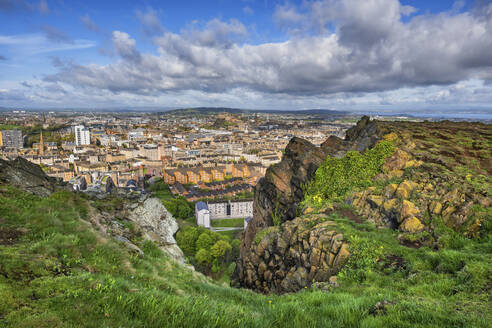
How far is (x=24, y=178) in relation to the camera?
13.4 metres

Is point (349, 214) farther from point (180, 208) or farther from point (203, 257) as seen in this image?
point (180, 208)

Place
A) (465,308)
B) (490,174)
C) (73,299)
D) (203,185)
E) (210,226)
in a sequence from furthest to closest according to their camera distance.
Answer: (203,185) < (210,226) < (490,174) < (465,308) < (73,299)

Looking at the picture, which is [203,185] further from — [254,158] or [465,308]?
[465,308]

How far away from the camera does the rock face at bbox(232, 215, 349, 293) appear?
10.3 metres

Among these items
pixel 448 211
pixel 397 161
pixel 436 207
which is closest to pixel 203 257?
pixel 397 161

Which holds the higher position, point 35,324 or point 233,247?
point 35,324

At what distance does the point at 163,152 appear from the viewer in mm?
112625

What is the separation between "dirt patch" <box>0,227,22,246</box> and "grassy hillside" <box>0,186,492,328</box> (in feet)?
0.08

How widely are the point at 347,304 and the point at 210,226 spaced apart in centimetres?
4578

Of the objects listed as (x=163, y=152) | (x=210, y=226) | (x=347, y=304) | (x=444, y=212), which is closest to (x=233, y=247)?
(x=210, y=226)

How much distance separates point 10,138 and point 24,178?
146173mm

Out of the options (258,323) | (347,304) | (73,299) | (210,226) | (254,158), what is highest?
(73,299)

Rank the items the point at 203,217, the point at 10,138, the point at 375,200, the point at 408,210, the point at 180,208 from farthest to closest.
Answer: the point at 10,138, the point at 180,208, the point at 203,217, the point at 375,200, the point at 408,210

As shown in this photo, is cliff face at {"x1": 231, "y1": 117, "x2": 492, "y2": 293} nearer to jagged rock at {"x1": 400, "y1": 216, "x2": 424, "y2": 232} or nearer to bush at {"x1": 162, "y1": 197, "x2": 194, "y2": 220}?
jagged rock at {"x1": 400, "y1": 216, "x2": 424, "y2": 232}
